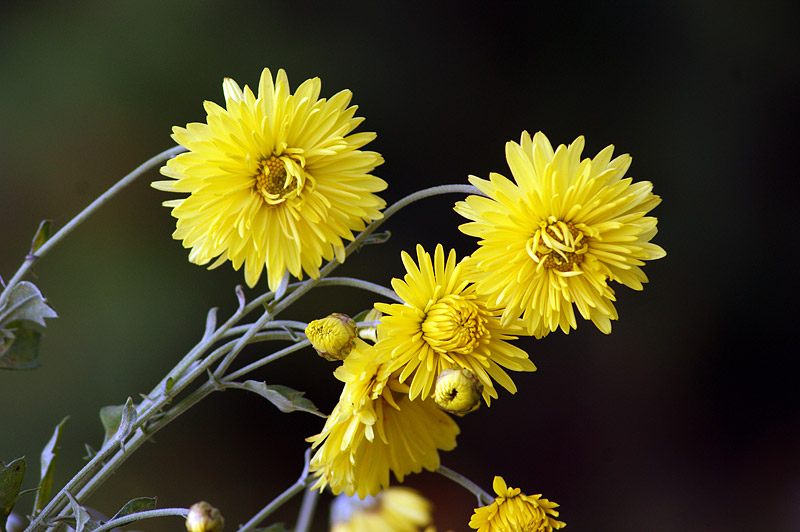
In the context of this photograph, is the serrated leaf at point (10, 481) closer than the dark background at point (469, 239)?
Yes

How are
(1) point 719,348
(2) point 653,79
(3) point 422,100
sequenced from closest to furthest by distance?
(3) point 422,100 → (2) point 653,79 → (1) point 719,348

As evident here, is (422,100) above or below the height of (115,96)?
below

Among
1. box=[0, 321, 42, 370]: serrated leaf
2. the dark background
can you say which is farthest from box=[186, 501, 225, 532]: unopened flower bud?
the dark background

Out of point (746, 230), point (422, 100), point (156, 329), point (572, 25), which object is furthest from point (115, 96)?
point (746, 230)

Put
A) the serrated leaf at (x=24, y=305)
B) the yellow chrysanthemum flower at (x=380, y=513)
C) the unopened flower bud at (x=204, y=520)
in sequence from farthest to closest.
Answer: the yellow chrysanthemum flower at (x=380, y=513)
the serrated leaf at (x=24, y=305)
the unopened flower bud at (x=204, y=520)

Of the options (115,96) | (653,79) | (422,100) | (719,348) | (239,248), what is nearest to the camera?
(239,248)

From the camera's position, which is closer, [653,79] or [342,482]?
[342,482]

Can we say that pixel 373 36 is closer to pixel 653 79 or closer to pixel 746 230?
pixel 653 79

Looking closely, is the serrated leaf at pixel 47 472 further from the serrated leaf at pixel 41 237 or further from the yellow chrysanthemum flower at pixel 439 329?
the yellow chrysanthemum flower at pixel 439 329

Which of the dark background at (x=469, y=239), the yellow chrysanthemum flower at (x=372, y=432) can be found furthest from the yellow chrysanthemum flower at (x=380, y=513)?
the dark background at (x=469, y=239)
